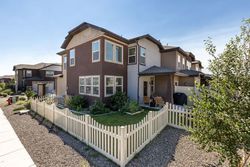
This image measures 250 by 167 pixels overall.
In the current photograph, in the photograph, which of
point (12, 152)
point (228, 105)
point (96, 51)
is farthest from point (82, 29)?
point (228, 105)

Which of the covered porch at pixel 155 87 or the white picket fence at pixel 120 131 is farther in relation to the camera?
the covered porch at pixel 155 87

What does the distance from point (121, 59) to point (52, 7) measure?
6936 mm

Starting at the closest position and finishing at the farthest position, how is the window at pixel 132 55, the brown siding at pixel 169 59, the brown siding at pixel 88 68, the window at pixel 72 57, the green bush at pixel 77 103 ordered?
the brown siding at pixel 88 68, the green bush at pixel 77 103, the window at pixel 132 55, the window at pixel 72 57, the brown siding at pixel 169 59

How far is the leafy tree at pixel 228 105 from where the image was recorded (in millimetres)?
2512

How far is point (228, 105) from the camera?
2.62 metres

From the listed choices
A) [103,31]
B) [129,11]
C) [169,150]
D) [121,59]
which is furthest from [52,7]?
[169,150]

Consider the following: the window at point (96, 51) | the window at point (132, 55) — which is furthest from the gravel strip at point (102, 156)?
the window at point (132, 55)

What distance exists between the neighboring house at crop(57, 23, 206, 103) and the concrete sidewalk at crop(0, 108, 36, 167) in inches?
262

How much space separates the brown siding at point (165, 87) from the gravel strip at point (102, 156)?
22.1 ft

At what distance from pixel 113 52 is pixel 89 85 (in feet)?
12.7

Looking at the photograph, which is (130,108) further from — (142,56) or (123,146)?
(123,146)

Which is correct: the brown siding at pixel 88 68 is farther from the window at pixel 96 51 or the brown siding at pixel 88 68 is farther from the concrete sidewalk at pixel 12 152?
the concrete sidewalk at pixel 12 152

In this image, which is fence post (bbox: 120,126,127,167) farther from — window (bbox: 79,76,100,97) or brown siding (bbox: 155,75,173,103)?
brown siding (bbox: 155,75,173,103)

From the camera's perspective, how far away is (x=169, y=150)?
5.46 m
